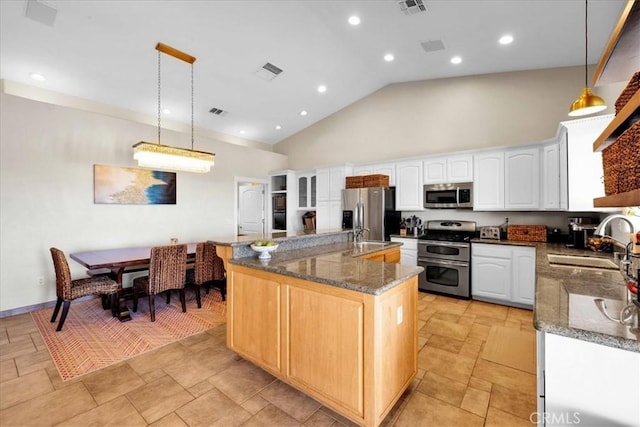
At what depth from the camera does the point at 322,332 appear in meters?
1.82

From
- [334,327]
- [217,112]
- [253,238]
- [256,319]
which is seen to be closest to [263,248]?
[253,238]

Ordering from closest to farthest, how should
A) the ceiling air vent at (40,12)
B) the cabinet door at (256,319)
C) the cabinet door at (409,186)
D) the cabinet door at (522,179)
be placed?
→ the cabinet door at (256,319) → the ceiling air vent at (40,12) → the cabinet door at (522,179) → the cabinet door at (409,186)

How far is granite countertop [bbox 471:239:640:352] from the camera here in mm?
994

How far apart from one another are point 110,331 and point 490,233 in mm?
5121

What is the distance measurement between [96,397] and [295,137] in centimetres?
605

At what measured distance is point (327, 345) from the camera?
1.80 metres

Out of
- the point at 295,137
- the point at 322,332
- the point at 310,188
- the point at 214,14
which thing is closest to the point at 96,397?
the point at 322,332

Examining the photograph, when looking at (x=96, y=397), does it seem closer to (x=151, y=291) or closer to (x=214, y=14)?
(x=151, y=291)

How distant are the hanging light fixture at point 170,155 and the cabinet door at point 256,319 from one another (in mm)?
1944

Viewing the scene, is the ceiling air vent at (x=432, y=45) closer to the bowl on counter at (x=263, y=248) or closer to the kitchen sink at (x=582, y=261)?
the kitchen sink at (x=582, y=261)

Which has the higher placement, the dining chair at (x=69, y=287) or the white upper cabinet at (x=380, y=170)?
the white upper cabinet at (x=380, y=170)

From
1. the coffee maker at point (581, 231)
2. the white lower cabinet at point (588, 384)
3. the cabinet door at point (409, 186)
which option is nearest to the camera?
the white lower cabinet at point (588, 384)

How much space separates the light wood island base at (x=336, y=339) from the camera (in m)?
1.64

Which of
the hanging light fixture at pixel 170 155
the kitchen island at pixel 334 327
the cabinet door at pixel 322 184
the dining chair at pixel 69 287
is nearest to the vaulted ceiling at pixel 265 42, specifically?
the hanging light fixture at pixel 170 155
